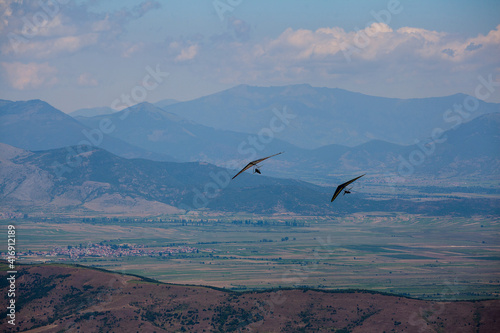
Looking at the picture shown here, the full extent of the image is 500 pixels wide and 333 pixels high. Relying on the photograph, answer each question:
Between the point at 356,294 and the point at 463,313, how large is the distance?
22915 millimetres

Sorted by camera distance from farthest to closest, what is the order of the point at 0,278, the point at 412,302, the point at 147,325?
the point at 0,278, the point at 412,302, the point at 147,325

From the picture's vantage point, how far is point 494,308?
136000mm

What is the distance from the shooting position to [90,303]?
14338 cm

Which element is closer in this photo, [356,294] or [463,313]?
[463,313]

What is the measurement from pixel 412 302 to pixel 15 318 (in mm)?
82387

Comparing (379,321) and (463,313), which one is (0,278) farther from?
(463,313)

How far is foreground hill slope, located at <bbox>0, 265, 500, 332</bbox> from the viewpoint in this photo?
132 metres

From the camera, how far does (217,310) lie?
139750 mm

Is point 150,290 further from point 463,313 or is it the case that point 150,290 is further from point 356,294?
point 463,313

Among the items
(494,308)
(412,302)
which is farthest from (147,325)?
(494,308)

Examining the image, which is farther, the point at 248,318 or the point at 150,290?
the point at 150,290

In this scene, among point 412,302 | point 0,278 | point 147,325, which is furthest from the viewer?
point 0,278

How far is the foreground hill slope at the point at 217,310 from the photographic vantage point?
132375 mm

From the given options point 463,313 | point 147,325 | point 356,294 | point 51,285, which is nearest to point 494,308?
point 463,313
